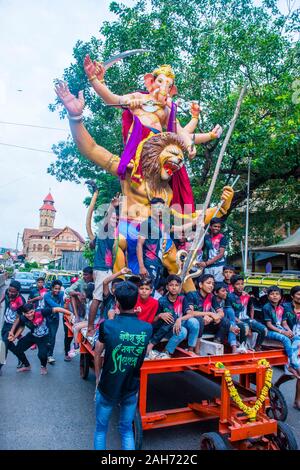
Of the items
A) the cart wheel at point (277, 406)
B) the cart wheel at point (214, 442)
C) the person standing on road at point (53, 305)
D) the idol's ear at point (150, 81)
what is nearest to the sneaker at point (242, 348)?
the cart wheel at point (277, 406)

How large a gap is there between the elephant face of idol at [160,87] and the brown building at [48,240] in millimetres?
56102

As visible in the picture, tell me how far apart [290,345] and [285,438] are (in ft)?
3.51

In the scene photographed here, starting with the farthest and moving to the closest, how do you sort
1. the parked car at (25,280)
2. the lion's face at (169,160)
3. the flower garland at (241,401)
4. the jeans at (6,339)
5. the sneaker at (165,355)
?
the parked car at (25,280) < the jeans at (6,339) < the lion's face at (169,160) < the sneaker at (165,355) < the flower garland at (241,401)

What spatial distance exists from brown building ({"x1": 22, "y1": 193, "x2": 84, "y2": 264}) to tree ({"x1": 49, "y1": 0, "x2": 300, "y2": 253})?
5188 centimetres

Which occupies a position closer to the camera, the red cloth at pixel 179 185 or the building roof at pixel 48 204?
the red cloth at pixel 179 185

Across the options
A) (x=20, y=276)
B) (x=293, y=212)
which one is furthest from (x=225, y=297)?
(x=20, y=276)

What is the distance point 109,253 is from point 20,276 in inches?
678

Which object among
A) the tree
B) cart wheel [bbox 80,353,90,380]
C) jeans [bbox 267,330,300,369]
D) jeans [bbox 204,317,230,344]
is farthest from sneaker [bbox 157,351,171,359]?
the tree

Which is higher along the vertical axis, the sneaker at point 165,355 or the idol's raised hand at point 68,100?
the idol's raised hand at point 68,100

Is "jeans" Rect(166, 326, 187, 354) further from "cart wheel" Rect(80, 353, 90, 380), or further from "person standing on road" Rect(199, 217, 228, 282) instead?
"cart wheel" Rect(80, 353, 90, 380)

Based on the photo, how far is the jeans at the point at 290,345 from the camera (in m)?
3.56

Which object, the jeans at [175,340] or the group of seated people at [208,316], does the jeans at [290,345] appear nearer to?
the group of seated people at [208,316]

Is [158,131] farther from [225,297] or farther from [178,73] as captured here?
[178,73]

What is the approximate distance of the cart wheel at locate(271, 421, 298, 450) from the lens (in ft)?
8.77
